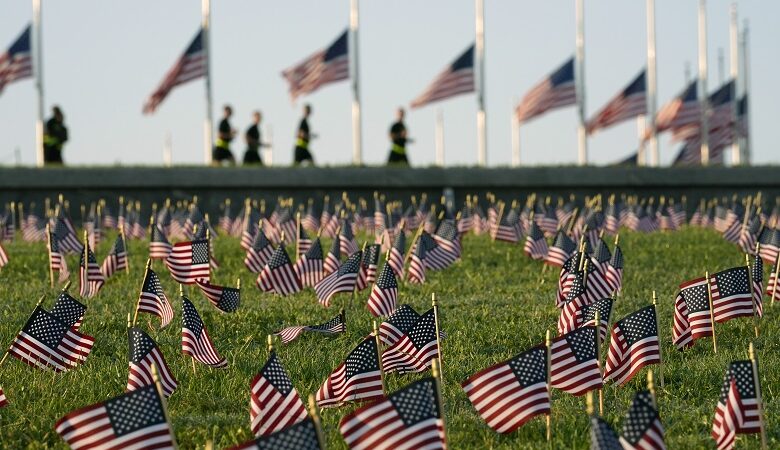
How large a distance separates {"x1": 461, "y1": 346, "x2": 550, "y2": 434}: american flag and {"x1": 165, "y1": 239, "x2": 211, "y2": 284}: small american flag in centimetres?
755

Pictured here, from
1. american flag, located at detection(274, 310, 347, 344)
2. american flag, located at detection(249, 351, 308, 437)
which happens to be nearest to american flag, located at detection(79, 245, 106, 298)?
american flag, located at detection(274, 310, 347, 344)

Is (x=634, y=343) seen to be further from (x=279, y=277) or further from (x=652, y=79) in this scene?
(x=652, y=79)

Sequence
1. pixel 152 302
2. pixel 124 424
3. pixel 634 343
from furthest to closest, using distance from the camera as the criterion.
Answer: pixel 152 302 < pixel 634 343 < pixel 124 424

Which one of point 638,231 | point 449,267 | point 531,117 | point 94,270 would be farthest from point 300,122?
point 94,270

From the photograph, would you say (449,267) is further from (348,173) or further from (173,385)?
(348,173)

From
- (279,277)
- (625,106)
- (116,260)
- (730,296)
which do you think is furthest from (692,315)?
(625,106)

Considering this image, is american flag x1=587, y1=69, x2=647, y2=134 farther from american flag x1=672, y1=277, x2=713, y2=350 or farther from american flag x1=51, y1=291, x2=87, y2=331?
american flag x1=51, y1=291, x2=87, y2=331

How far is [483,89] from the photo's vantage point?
126ft

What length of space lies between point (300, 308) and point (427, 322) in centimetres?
491

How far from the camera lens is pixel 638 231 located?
1042 inches

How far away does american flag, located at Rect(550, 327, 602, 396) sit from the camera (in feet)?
32.8

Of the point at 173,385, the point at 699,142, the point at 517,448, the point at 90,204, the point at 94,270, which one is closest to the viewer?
the point at 517,448

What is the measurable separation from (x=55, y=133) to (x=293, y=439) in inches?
1165

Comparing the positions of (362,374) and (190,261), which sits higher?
(190,261)
